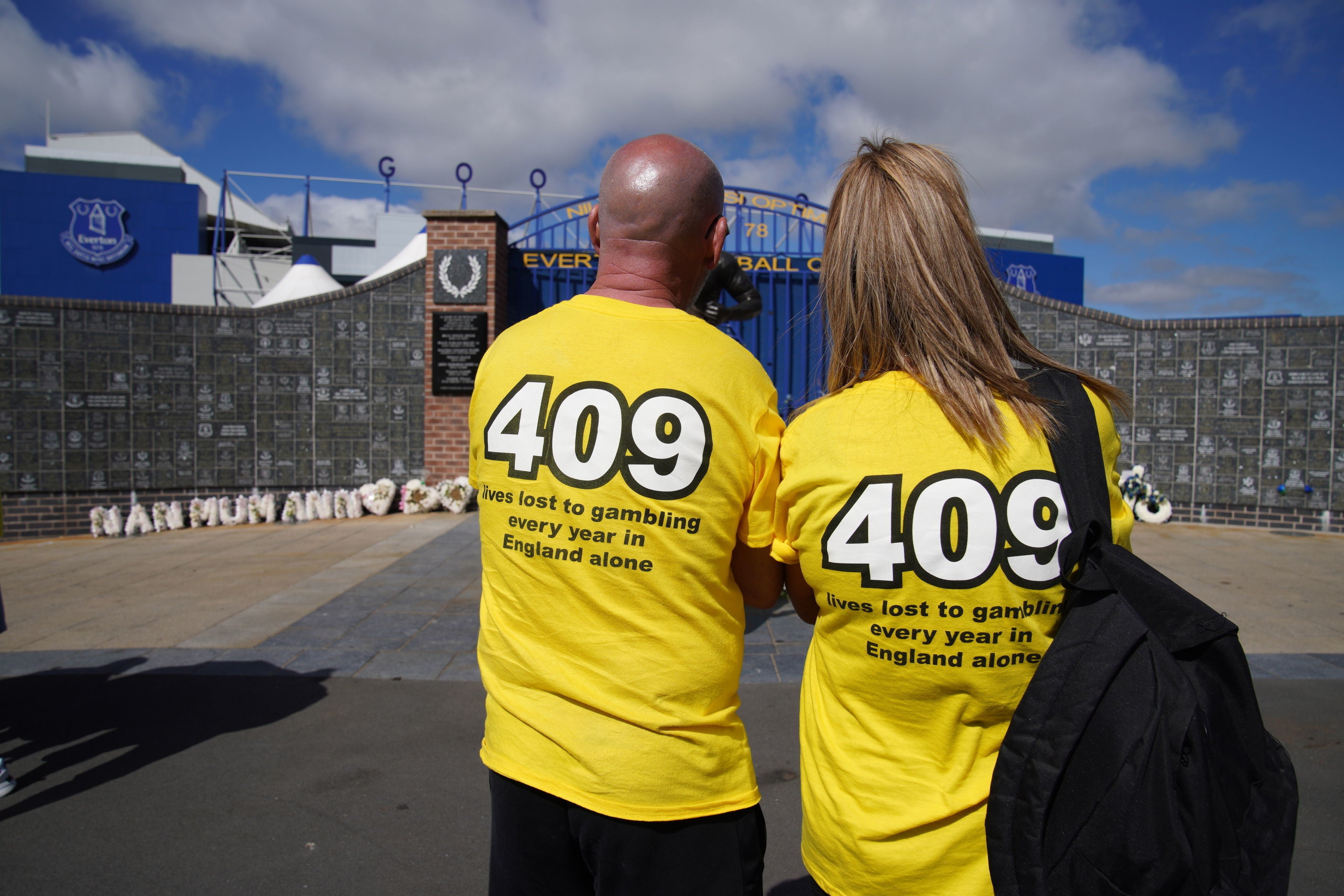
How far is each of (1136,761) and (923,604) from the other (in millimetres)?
325

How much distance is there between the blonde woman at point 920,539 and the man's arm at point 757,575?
2.4 inches

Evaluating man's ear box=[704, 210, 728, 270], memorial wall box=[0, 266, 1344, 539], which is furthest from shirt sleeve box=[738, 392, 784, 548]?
memorial wall box=[0, 266, 1344, 539]

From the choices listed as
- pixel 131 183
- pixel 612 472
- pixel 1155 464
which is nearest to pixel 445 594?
pixel 612 472

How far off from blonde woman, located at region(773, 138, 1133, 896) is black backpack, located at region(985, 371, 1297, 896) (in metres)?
0.07

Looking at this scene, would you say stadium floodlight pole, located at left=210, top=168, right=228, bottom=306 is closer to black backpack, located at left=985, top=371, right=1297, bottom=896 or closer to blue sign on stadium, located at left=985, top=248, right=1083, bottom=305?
black backpack, located at left=985, top=371, right=1297, bottom=896

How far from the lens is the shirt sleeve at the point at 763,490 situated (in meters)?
1.35

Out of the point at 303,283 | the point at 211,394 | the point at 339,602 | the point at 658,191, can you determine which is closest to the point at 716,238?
the point at 658,191

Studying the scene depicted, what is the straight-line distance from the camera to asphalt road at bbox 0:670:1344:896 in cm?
254

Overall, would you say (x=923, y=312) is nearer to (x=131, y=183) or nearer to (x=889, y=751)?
(x=889, y=751)

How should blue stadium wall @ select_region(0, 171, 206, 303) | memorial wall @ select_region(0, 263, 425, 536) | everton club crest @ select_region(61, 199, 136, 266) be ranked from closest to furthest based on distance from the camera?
memorial wall @ select_region(0, 263, 425, 536)
blue stadium wall @ select_region(0, 171, 206, 303)
everton club crest @ select_region(61, 199, 136, 266)

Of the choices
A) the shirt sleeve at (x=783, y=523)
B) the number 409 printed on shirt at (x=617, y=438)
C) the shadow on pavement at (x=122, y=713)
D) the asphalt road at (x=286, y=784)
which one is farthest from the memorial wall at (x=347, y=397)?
the shirt sleeve at (x=783, y=523)

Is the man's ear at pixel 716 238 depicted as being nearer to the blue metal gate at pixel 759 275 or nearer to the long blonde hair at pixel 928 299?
the long blonde hair at pixel 928 299

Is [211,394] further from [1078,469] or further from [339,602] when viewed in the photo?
[1078,469]

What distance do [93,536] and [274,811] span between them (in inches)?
289
